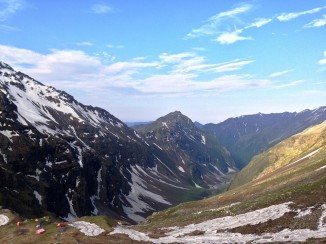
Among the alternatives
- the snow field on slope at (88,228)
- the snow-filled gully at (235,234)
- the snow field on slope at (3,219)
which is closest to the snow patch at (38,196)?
the snow field on slope at (3,219)

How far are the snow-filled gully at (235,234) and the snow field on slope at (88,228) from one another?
2.84 m

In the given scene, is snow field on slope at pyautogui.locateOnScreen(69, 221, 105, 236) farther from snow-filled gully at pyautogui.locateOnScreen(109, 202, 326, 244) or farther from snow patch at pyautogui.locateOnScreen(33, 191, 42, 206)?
snow patch at pyautogui.locateOnScreen(33, 191, 42, 206)

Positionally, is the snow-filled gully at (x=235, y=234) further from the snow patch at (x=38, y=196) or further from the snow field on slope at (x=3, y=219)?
the snow patch at (x=38, y=196)

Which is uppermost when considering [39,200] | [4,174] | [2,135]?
[2,135]

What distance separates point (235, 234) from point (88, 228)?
28.4m

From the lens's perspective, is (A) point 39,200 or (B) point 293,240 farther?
(A) point 39,200

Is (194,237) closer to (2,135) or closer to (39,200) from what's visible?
(39,200)

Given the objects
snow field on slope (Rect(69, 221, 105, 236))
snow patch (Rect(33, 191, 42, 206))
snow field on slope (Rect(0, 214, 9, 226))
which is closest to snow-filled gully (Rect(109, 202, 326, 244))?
snow field on slope (Rect(69, 221, 105, 236))

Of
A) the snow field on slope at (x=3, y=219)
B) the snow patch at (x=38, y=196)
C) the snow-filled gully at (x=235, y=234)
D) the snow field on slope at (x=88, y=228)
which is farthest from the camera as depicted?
the snow patch at (x=38, y=196)

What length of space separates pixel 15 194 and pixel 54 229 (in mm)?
101534

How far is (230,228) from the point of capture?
190 feet

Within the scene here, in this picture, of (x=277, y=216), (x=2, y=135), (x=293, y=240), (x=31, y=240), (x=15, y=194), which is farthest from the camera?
(x=2, y=135)

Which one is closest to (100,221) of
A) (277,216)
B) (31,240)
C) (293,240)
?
(31,240)

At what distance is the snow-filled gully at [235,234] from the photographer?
151ft
